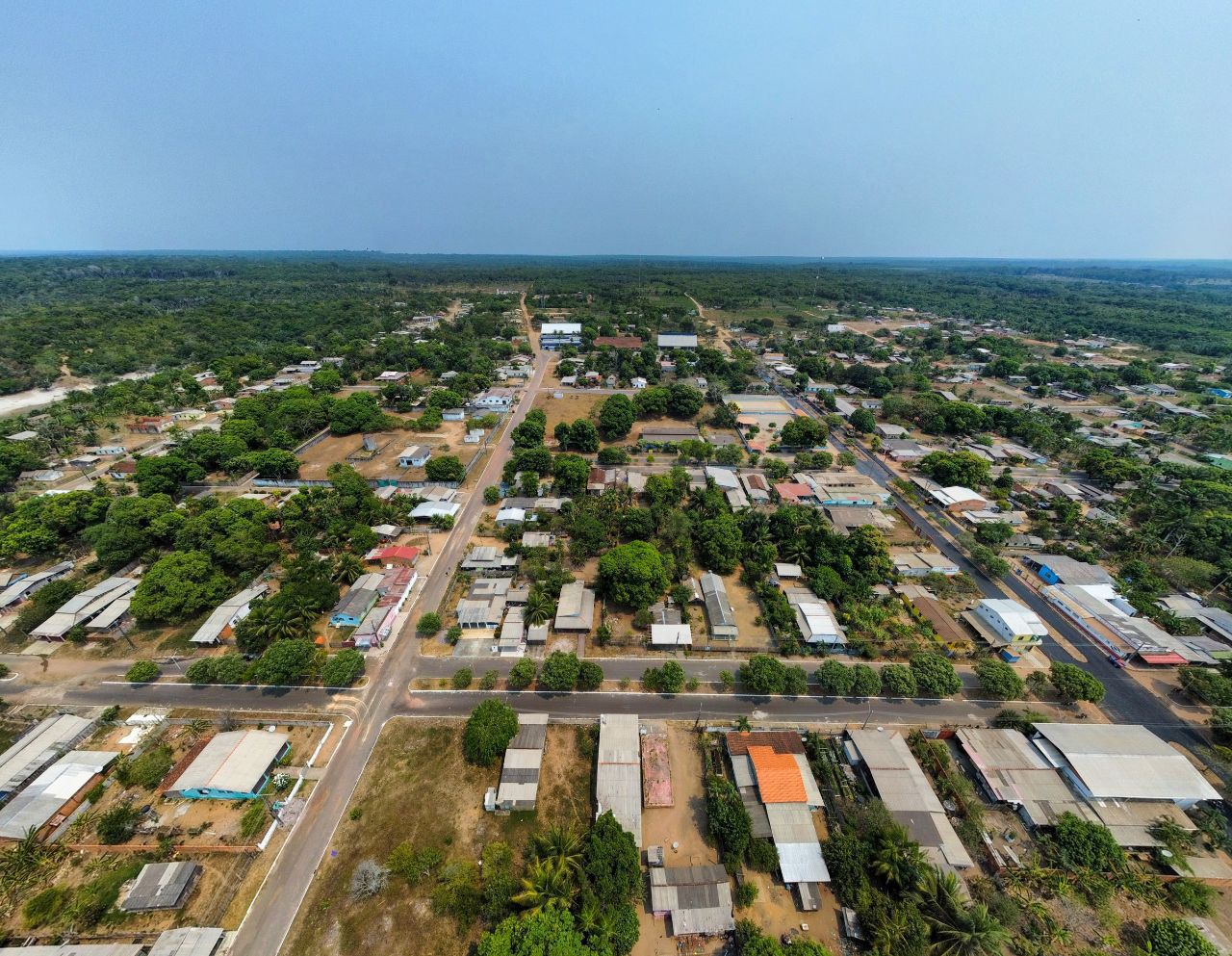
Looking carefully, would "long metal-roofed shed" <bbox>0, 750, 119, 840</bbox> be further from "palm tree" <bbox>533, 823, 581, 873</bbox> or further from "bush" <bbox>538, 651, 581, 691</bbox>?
"palm tree" <bbox>533, 823, 581, 873</bbox>

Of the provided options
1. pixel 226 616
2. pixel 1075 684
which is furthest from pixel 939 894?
pixel 226 616

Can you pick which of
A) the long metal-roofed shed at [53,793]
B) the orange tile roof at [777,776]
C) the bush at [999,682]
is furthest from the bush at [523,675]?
the bush at [999,682]

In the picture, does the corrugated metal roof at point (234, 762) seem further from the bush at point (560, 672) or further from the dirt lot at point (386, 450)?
the dirt lot at point (386, 450)

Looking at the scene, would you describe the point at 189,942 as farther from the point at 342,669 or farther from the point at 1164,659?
the point at 1164,659

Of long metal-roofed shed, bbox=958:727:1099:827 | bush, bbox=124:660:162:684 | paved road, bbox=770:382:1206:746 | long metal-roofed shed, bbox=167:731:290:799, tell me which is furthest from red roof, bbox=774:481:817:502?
bush, bbox=124:660:162:684

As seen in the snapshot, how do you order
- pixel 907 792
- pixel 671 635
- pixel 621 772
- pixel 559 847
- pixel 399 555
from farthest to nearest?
pixel 399 555 < pixel 671 635 < pixel 621 772 < pixel 907 792 < pixel 559 847

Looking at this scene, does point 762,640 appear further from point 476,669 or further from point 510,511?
point 510,511
